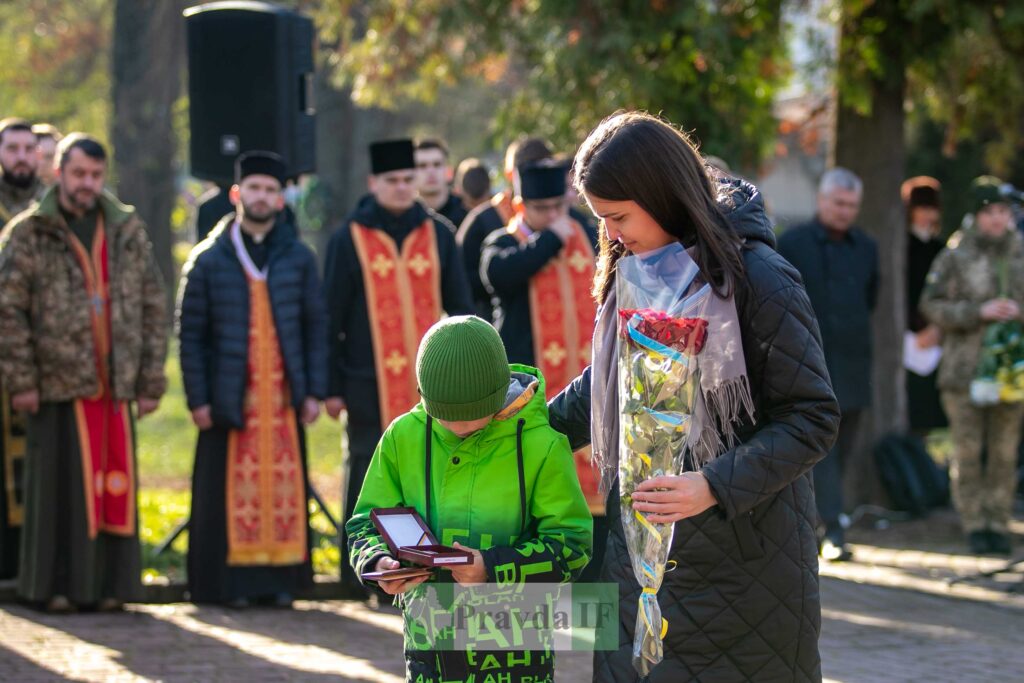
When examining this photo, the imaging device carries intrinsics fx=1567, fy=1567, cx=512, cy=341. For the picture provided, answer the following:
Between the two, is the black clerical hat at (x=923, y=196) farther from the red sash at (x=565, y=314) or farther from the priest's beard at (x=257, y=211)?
the priest's beard at (x=257, y=211)

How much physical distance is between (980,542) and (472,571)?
6.90 meters

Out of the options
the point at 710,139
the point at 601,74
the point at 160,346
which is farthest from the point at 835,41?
the point at 160,346

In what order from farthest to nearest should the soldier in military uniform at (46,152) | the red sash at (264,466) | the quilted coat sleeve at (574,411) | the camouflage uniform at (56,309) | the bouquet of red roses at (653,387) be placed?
the soldier in military uniform at (46,152) → the red sash at (264,466) → the camouflage uniform at (56,309) → the quilted coat sleeve at (574,411) → the bouquet of red roses at (653,387)

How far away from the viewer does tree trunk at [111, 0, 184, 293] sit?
16703 mm

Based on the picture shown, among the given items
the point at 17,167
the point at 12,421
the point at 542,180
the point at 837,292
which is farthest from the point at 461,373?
the point at 837,292

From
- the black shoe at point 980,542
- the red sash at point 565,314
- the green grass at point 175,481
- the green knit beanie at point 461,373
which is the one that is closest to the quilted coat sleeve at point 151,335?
the green grass at point 175,481

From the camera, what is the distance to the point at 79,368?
7.62m

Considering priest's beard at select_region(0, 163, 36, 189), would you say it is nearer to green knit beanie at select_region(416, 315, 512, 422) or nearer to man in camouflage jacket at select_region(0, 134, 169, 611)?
man in camouflage jacket at select_region(0, 134, 169, 611)

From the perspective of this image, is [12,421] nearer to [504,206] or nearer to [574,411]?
[504,206]

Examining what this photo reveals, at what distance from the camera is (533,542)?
3742 mm

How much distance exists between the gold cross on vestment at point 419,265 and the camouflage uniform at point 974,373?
3493 mm

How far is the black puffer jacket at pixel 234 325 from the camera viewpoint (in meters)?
7.89

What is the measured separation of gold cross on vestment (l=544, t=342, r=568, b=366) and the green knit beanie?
14.8 feet

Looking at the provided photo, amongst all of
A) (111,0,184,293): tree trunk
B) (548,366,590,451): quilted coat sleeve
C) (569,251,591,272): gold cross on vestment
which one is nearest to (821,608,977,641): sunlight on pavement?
(569,251,591,272): gold cross on vestment
